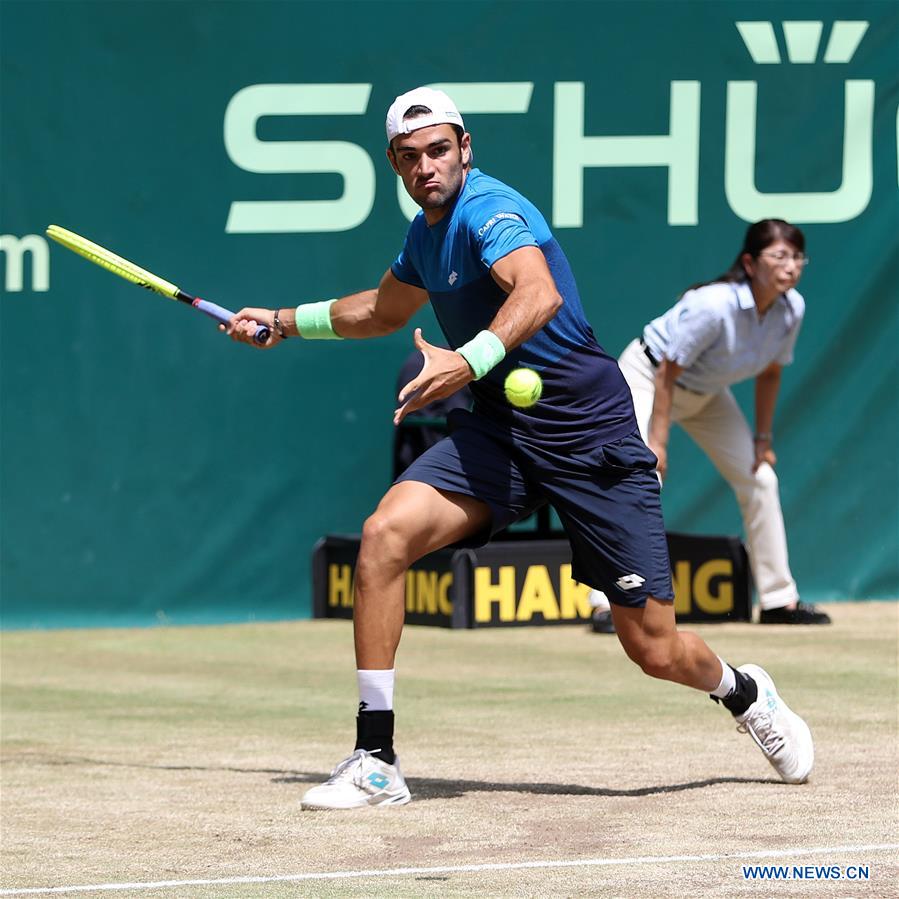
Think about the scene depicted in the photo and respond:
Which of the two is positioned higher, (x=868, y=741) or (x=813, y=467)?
(x=813, y=467)

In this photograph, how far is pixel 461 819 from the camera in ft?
17.4

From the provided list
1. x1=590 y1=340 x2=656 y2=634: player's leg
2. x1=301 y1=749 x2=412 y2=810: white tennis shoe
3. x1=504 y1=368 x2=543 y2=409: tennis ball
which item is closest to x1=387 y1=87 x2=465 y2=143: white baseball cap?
x1=504 y1=368 x2=543 y2=409: tennis ball

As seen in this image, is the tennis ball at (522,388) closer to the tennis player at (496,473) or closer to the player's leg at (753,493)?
the tennis player at (496,473)

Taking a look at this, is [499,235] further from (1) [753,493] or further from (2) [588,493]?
(1) [753,493]

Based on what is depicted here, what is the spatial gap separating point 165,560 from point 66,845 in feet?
15.7

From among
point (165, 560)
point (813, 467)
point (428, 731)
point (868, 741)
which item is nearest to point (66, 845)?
point (428, 731)

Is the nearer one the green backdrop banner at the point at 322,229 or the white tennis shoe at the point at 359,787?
the white tennis shoe at the point at 359,787

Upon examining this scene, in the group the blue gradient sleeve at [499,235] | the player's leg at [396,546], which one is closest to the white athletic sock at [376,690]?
the player's leg at [396,546]

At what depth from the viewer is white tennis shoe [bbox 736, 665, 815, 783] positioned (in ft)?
A: 18.8

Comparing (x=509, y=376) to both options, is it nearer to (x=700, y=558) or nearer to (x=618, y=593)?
(x=618, y=593)

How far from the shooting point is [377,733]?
5.52 m

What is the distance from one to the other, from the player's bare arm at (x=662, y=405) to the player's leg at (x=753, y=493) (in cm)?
47

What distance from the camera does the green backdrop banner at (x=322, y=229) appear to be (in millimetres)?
9578

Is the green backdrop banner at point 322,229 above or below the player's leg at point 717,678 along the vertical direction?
above
